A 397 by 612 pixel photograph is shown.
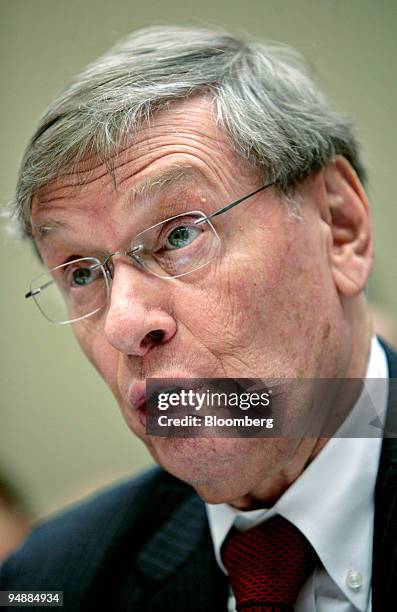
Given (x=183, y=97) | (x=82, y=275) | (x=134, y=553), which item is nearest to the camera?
(x=183, y=97)

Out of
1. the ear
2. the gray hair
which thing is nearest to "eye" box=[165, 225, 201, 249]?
the gray hair

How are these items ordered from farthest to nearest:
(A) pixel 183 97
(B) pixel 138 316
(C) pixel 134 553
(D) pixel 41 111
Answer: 1. (D) pixel 41 111
2. (C) pixel 134 553
3. (A) pixel 183 97
4. (B) pixel 138 316

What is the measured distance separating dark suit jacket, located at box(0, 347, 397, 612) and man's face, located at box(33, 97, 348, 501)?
0.26m

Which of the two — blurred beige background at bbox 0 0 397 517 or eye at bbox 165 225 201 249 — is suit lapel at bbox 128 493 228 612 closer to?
eye at bbox 165 225 201 249

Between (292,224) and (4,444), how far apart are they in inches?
78.7

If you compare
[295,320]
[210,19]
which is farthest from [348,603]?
[210,19]

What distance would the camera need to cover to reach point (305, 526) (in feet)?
3.99

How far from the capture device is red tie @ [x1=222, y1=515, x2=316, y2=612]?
3.81ft

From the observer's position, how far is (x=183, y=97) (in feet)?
4.11

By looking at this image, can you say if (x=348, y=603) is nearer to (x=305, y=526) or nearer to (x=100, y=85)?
(x=305, y=526)

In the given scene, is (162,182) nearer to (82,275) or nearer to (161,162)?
(161,162)

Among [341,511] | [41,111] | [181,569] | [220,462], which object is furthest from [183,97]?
[41,111]

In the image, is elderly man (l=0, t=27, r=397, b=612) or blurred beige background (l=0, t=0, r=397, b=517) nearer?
elderly man (l=0, t=27, r=397, b=612)

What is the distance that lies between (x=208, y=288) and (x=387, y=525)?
508mm
